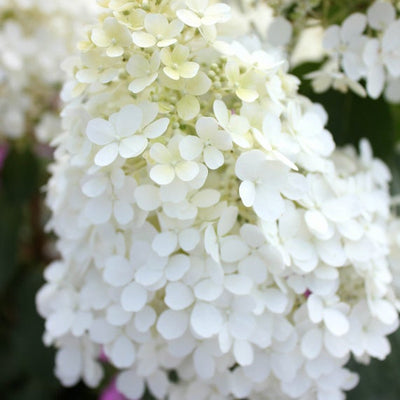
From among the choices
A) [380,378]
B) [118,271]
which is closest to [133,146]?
[118,271]

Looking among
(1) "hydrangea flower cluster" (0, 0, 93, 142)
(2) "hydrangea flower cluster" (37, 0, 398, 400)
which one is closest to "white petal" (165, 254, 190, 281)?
(2) "hydrangea flower cluster" (37, 0, 398, 400)

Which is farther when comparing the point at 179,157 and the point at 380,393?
the point at 380,393

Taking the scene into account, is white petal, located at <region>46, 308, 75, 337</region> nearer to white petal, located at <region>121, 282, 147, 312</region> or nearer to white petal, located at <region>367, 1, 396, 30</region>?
white petal, located at <region>121, 282, 147, 312</region>

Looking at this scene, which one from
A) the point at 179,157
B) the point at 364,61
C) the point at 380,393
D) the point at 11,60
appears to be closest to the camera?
the point at 179,157

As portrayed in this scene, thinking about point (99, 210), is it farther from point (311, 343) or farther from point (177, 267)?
point (311, 343)

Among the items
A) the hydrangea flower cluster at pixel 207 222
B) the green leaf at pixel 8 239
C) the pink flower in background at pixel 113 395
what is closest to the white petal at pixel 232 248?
the hydrangea flower cluster at pixel 207 222

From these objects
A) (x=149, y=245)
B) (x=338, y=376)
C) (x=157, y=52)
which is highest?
(x=157, y=52)

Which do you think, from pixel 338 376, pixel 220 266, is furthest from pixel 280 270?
pixel 338 376

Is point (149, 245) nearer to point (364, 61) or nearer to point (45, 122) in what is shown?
point (364, 61)
